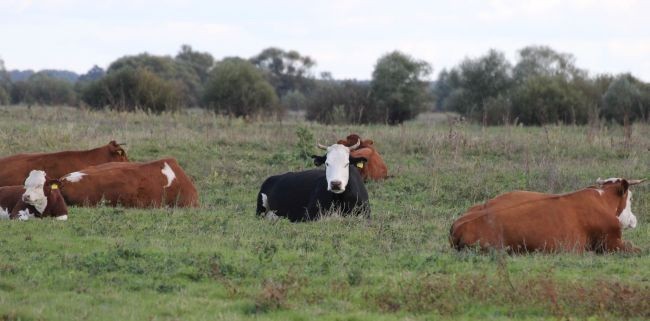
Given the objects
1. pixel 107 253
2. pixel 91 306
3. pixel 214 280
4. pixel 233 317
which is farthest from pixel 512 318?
pixel 107 253

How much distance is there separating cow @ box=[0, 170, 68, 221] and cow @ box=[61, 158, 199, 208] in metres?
1.53

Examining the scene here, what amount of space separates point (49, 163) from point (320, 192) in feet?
16.9

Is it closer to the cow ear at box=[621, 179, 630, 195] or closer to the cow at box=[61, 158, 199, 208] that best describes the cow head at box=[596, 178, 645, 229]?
the cow ear at box=[621, 179, 630, 195]

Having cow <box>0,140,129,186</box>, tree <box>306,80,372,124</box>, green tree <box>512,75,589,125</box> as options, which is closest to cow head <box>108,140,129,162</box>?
cow <box>0,140,129,186</box>

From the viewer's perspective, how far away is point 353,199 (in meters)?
14.8

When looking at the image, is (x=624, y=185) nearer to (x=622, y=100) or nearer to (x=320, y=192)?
(x=320, y=192)

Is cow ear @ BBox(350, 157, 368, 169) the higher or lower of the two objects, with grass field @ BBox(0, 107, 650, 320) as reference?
higher

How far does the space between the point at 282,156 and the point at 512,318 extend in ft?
47.9

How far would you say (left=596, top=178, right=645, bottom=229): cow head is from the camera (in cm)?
1198

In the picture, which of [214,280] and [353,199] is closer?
[214,280]

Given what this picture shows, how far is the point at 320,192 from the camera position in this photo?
14.9m

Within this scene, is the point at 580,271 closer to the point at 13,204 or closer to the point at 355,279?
the point at 355,279

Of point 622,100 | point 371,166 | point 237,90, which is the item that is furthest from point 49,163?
point 237,90

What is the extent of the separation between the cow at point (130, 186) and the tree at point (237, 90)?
2813 centimetres
